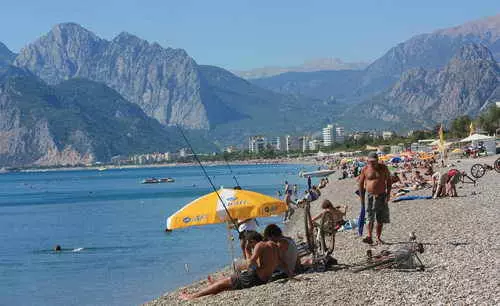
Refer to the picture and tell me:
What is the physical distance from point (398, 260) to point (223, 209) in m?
3.18

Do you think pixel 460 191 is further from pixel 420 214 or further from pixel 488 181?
pixel 420 214

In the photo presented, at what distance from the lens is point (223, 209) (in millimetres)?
14492

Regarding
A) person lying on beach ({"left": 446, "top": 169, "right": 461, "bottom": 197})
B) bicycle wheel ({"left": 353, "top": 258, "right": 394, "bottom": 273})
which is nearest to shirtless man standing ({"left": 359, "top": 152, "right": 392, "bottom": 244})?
bicycle wheel ({"left": 353, "top": 258, "right": 394, "bottom": 273})

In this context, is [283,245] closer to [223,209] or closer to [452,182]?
[223,209]

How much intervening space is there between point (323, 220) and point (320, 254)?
638 mm

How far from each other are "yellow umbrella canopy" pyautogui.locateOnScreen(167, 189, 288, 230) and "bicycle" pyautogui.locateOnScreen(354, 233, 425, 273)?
181 cm

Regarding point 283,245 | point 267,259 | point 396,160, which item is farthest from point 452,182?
point 396,160

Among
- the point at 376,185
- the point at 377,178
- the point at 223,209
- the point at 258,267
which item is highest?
the point at 377,178

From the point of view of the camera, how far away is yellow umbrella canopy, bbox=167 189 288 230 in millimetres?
14414

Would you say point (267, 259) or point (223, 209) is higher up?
point (223, 209)

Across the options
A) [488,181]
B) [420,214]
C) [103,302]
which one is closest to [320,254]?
[103,302]

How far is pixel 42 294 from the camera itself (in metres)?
22.9

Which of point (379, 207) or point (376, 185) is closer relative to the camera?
point (376, 185)

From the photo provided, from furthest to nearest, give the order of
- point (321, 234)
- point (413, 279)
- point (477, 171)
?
point (477, 171) → point (321, 234) → point (413, 279)
